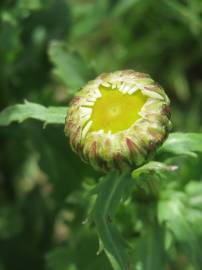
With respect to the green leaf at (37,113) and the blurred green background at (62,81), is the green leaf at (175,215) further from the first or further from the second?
the green leaf at (37,113)

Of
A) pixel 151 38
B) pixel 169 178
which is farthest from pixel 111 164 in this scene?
pixel 151 38

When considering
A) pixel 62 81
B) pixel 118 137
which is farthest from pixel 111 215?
pixel 62 81

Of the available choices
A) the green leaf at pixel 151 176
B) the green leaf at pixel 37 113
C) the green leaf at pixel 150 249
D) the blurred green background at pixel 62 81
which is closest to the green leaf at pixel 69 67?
the blurred green background at pixel 62 81

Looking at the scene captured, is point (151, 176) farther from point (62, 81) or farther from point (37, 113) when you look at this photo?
point (62, 81)

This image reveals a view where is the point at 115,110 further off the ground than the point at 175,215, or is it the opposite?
the point at 115,110

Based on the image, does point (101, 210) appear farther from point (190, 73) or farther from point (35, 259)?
point (190, 73)

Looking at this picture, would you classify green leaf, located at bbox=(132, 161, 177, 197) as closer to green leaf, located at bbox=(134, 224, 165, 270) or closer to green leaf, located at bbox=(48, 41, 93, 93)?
green leaf, located at bbox=(134, 224, 165, 270)
